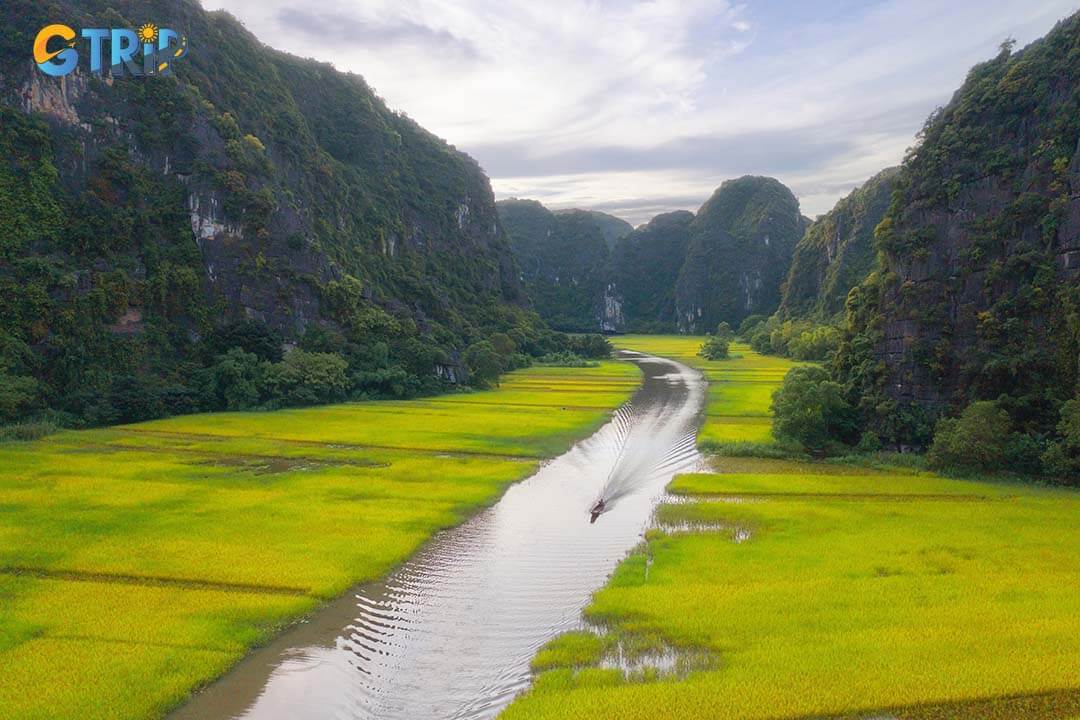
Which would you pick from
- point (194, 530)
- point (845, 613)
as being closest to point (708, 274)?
point (194, 530)

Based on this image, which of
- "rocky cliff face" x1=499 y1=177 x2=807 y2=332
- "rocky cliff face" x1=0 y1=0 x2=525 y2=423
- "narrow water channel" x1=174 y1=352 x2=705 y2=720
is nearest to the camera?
"narrow water channel" x1=174 y1=352 x2=705 y2=720

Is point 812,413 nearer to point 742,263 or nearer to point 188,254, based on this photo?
point 188,254

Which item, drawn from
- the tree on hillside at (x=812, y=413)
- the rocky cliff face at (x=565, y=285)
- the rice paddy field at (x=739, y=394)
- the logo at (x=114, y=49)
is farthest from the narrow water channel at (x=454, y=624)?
the rocky cliff face at (x=565, y=285)

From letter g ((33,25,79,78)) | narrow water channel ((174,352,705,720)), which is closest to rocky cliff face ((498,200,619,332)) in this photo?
letter g ((33,25,79,78))

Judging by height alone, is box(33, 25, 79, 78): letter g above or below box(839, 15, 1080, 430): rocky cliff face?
above

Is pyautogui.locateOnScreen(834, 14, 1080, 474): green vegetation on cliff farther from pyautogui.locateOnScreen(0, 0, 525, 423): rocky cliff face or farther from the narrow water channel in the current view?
pyautogui.locateOnScreen(0, 0, 525, 423): rocky cliff face

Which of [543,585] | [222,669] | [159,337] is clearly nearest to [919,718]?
[543,585]

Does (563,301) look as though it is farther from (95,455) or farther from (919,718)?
(919,718)

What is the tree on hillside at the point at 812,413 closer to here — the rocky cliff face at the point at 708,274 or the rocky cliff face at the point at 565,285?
the rocky cliff face at the point at 708,274
